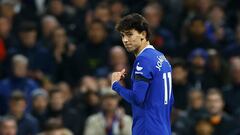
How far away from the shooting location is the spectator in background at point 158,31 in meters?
13.5

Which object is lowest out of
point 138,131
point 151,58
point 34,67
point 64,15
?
point 138,131

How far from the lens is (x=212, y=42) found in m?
13.8

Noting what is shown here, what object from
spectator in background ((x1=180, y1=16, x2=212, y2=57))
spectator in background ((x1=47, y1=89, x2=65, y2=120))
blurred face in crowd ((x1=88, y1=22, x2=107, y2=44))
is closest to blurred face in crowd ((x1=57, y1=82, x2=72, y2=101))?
spectator in background ((x1=47, y1=89, x2=65, y2=120))

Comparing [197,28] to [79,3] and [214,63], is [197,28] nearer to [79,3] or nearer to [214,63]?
[214,63]

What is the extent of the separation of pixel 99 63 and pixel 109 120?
2059 mm

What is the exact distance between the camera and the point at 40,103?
11.9 metres

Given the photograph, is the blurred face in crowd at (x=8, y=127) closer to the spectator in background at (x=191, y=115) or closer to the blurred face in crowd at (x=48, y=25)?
the spectator in background at (x=191, y=115)

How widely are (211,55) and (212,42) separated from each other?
2.70 feet

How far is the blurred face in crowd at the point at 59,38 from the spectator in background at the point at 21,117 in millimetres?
1659

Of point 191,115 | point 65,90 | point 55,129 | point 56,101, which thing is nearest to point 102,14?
point 65,90

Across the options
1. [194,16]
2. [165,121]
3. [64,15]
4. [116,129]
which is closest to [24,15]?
[64,15]

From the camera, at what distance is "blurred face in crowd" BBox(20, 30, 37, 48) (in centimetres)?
1325

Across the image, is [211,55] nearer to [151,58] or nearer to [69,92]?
[69,92]

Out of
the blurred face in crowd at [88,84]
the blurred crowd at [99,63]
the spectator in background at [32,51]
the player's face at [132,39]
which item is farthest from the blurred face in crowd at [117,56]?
the player's face at [132,39]
